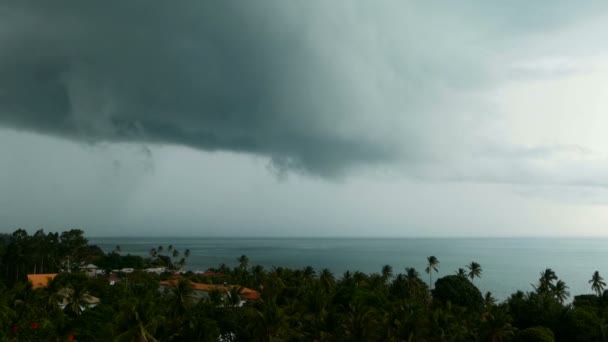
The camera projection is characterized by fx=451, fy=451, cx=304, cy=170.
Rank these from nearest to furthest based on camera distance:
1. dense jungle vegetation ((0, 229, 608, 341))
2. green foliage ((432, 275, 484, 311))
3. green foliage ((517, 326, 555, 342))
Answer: dense jungle vegetation ((0, 229, 608, 341)) < green foliage ((517, 326, 555, 342)) < green foliage ((432, 275, 484, 311))

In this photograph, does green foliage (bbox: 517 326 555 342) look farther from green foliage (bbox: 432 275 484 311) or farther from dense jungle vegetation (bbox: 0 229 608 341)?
green foliage (bbox: 432 275 484 311)

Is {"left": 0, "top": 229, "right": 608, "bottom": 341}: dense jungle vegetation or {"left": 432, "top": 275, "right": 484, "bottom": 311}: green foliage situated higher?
{"left": 0, "top": 229, "right": 608, "bottom": 341}: dense jungle vegetation

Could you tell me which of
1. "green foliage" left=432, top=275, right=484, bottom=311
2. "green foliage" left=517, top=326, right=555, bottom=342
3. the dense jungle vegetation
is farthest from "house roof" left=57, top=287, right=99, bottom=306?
"green foliage" left=517, top=326, right=555, bottom=342

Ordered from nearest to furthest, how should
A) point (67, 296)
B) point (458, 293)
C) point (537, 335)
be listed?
point (537, 335) → point (67, 296) → point (458, 293)

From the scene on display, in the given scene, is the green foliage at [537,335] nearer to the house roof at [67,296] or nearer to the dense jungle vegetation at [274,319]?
the dense jungle vegetation at [274,319]

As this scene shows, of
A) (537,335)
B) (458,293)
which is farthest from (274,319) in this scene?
(458,293)

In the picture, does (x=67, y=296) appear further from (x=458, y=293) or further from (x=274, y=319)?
(x=458, y=293)

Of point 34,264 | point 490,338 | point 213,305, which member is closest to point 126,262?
point 34,264

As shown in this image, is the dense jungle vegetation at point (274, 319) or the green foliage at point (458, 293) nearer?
the dense jungle vegetation at point (274, 319)

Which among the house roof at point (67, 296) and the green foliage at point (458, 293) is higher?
the house roof at point (67, 296)

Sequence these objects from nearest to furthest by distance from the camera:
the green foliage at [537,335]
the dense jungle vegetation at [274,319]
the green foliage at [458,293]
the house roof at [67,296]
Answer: the dense jungle vegetation at [274,319] < the green foliage at [537,335] < the house roof at [67,296] < the green foliage at [458,293]

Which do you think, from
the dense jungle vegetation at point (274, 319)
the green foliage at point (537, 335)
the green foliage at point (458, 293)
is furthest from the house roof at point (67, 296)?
the green foliage at point (537, 335)
